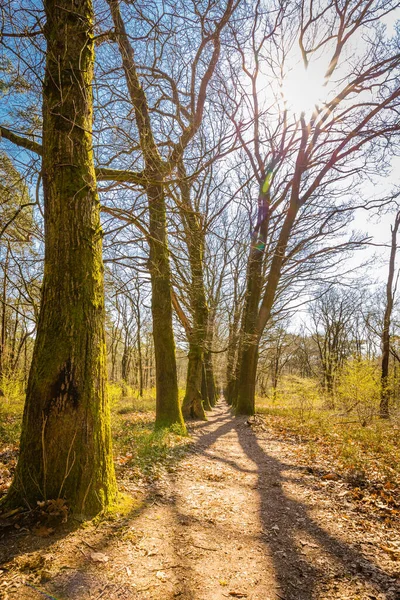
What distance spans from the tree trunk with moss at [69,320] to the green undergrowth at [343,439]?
4073 mm

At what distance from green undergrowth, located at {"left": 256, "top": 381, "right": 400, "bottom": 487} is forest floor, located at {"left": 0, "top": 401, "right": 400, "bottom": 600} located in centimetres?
82

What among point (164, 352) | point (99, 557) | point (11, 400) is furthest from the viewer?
point (11, 400)

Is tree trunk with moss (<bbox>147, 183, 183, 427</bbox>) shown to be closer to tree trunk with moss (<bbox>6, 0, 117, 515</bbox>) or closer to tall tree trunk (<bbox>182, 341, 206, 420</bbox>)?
tall tree trunk (<bbox>182, 341, 206, 420</bbox>)

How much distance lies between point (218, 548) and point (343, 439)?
5.44m

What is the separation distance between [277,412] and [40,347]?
1202 cm

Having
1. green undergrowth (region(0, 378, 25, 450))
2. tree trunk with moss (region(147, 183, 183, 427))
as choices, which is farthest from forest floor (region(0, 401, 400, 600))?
green undergrowth (region(0, 378, 25, 450))

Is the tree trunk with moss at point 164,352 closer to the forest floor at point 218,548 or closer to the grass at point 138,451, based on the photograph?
the grass at point 138,451

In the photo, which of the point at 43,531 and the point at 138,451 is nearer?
the point at 43,531

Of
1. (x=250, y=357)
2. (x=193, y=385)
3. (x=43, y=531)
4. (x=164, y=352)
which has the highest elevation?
(x=164, y=352)

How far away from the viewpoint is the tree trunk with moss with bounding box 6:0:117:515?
2686mm

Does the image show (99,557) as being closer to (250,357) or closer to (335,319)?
(250,357)

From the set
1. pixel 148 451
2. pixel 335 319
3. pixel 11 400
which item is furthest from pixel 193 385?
pixel 335 319

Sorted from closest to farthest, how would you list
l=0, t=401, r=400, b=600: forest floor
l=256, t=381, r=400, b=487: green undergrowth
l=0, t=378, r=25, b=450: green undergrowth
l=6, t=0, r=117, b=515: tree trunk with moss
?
1. l=0, t=401, r=400, b=600: forest floor
2. l=6, t=0, r=117, b=515: tree trunk with moss
3. l=256, t=381, r=400, b=487: green undergrowth
4. l=0, t=378, r=25, b=450: green undergrowth

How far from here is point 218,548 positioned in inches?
106
